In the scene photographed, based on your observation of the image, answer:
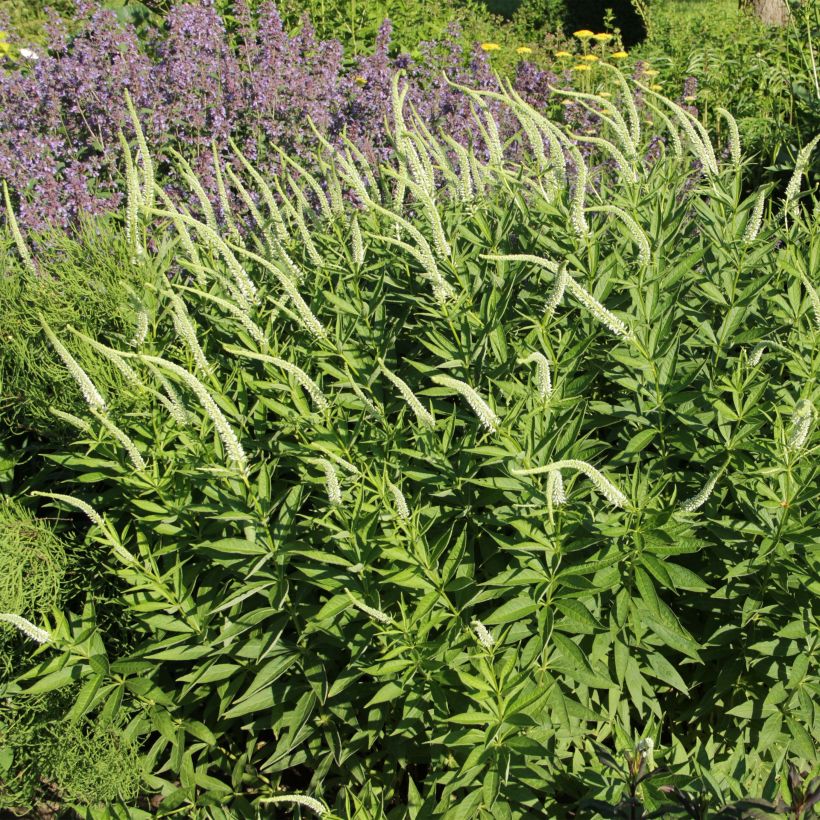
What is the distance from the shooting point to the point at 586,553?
9.80ft

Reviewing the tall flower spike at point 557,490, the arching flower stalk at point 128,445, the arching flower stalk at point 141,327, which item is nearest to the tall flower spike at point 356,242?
the arching flower stalk at point 141,327

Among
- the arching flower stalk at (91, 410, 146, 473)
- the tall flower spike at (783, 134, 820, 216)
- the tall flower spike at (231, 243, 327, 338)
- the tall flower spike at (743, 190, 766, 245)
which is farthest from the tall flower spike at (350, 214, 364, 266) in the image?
the tall flower spike at (783, 134, 820, 216)

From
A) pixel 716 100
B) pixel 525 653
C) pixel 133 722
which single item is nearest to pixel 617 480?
pixel 525 653

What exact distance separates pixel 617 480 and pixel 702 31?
390 inches

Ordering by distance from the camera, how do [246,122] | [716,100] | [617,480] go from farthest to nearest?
1. [716,100]
2. [246,122]
3. [617,480]

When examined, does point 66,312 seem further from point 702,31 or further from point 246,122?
point 702,31

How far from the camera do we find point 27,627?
8.57 feet

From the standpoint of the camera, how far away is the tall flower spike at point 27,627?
2.47 meters

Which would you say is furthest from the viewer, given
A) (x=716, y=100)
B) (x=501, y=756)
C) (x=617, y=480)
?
Answer: (x=716, y=100)

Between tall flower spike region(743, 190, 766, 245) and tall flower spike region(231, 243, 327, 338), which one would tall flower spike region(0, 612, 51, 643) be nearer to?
tall flower spike region(231, 243, 327, 338)

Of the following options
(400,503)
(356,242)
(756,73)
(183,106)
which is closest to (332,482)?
(400,503)

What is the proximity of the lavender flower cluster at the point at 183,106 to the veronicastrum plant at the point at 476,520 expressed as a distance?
7.69 ft

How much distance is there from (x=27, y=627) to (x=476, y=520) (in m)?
1.44

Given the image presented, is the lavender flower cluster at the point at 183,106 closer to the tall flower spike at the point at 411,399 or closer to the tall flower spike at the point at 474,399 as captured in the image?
the tall flower spike at the point at 411,399
